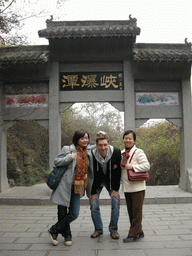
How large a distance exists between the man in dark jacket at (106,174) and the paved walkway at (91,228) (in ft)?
1.07

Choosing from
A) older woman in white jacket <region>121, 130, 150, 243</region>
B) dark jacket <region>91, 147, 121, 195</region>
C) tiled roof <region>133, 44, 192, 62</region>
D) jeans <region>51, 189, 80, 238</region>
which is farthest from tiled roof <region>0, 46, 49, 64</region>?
jeans <region>51, 189, 80, 238</region>

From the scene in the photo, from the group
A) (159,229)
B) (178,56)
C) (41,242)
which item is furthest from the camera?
(178,56)

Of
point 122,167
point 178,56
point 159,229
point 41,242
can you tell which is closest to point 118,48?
point 178,56

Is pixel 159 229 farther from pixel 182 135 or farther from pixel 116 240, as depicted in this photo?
pixel 182 135

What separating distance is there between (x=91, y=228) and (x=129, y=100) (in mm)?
4131

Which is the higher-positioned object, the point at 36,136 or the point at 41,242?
the point at 36,136

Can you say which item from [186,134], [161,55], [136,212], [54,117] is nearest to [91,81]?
[54,117]

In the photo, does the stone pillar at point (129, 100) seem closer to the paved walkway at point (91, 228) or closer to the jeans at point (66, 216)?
the paved walkway at point (91, 228)

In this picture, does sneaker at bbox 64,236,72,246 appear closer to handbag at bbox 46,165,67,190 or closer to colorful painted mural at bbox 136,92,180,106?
handbag at bbox 46,165,67,190

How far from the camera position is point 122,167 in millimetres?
3713

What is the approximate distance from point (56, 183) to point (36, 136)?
11.8m

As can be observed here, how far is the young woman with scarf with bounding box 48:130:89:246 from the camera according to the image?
11.1ft

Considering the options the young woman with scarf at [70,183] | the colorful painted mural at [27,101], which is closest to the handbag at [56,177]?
the young woman with scarf at [70,183]

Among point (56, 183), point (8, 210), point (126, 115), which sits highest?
point (126, 115)
